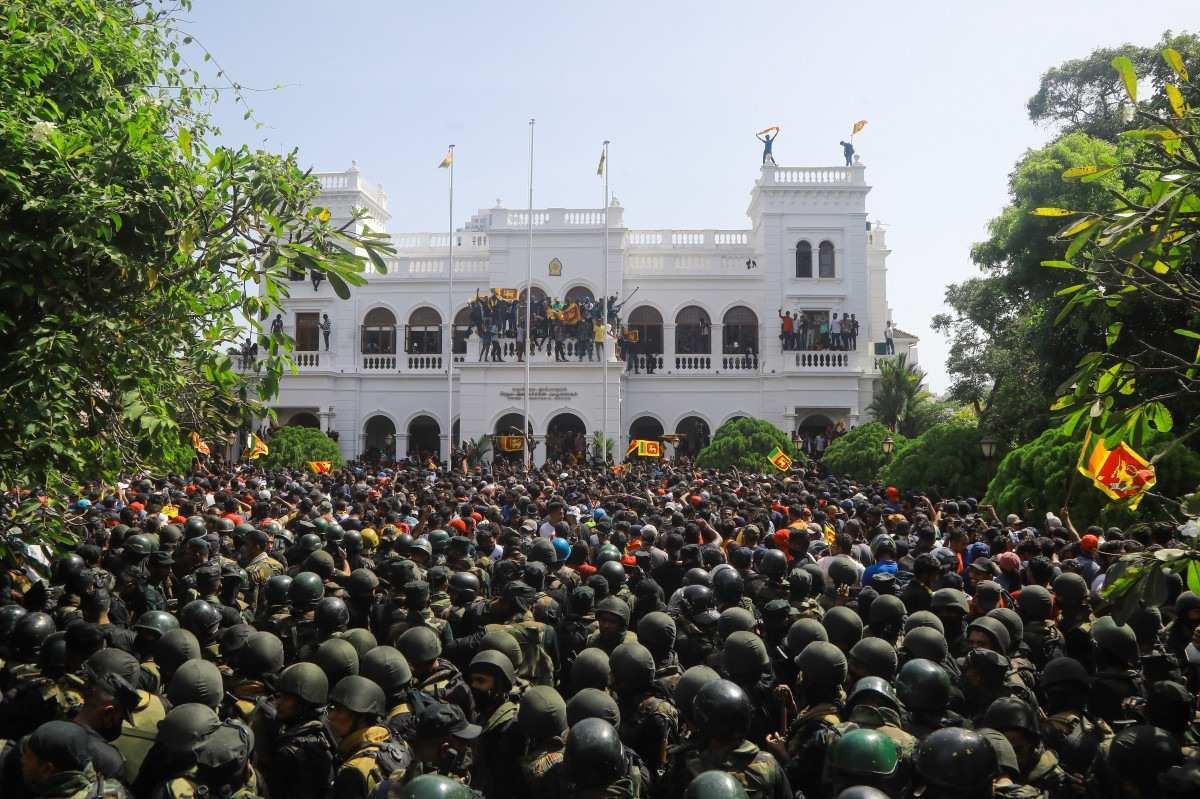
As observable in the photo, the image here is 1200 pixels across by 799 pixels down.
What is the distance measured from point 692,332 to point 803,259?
4.25 m

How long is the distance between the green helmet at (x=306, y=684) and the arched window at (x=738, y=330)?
28.6 metres

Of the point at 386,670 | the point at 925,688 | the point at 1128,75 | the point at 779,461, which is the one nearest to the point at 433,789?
the point at 386,670

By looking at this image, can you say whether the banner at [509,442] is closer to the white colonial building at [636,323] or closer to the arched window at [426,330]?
the white colonial building at [636,323]

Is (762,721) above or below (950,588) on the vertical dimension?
below

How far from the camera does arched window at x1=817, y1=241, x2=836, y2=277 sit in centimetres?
3181

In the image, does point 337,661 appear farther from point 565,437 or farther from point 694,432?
point 694,432

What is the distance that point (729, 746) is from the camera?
12.6 ft

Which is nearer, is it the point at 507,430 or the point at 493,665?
the point at 493,665

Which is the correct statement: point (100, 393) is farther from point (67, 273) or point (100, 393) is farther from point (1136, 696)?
point (1136, 696)

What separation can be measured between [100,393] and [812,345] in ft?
89.7

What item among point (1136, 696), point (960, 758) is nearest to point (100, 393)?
point (960, 758)

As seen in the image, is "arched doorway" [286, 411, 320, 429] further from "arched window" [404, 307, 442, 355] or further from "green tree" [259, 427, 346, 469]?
"green tree" [259, 427, 346, 469]

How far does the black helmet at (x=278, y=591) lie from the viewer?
6344mm

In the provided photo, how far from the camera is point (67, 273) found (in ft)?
15.9
